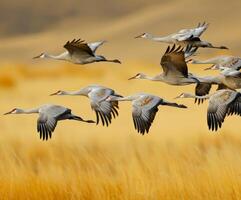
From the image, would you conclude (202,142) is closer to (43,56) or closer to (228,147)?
(228,147)

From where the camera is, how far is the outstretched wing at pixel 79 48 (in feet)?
29.2

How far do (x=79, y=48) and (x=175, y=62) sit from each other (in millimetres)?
897

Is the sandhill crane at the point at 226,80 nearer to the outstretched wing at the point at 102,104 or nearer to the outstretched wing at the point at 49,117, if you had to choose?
the outstretched wing at the point at 102,104

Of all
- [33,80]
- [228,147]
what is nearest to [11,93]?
[33,80]

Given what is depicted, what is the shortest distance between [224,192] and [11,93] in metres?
8.82

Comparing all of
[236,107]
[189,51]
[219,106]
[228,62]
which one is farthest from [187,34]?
[219,106]

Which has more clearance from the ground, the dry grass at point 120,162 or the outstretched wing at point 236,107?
the outstretched wing at point 236,107

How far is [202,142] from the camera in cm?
1167

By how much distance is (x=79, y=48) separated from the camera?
8906mm

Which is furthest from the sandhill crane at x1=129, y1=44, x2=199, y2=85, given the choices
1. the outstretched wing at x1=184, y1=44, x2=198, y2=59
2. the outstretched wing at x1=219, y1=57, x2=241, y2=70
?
the outstretched wing at x1=219, y1=57, x2=241, y2=70

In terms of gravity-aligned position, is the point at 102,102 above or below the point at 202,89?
above

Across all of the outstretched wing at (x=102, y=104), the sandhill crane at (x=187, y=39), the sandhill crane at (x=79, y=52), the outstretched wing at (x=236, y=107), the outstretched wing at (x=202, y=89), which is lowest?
the outstretched wing at (x=202, y=89)

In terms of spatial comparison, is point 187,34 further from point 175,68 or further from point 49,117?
point 49,117

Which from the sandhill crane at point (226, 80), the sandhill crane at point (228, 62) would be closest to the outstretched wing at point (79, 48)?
the sandhill crane at point (228, 62)
